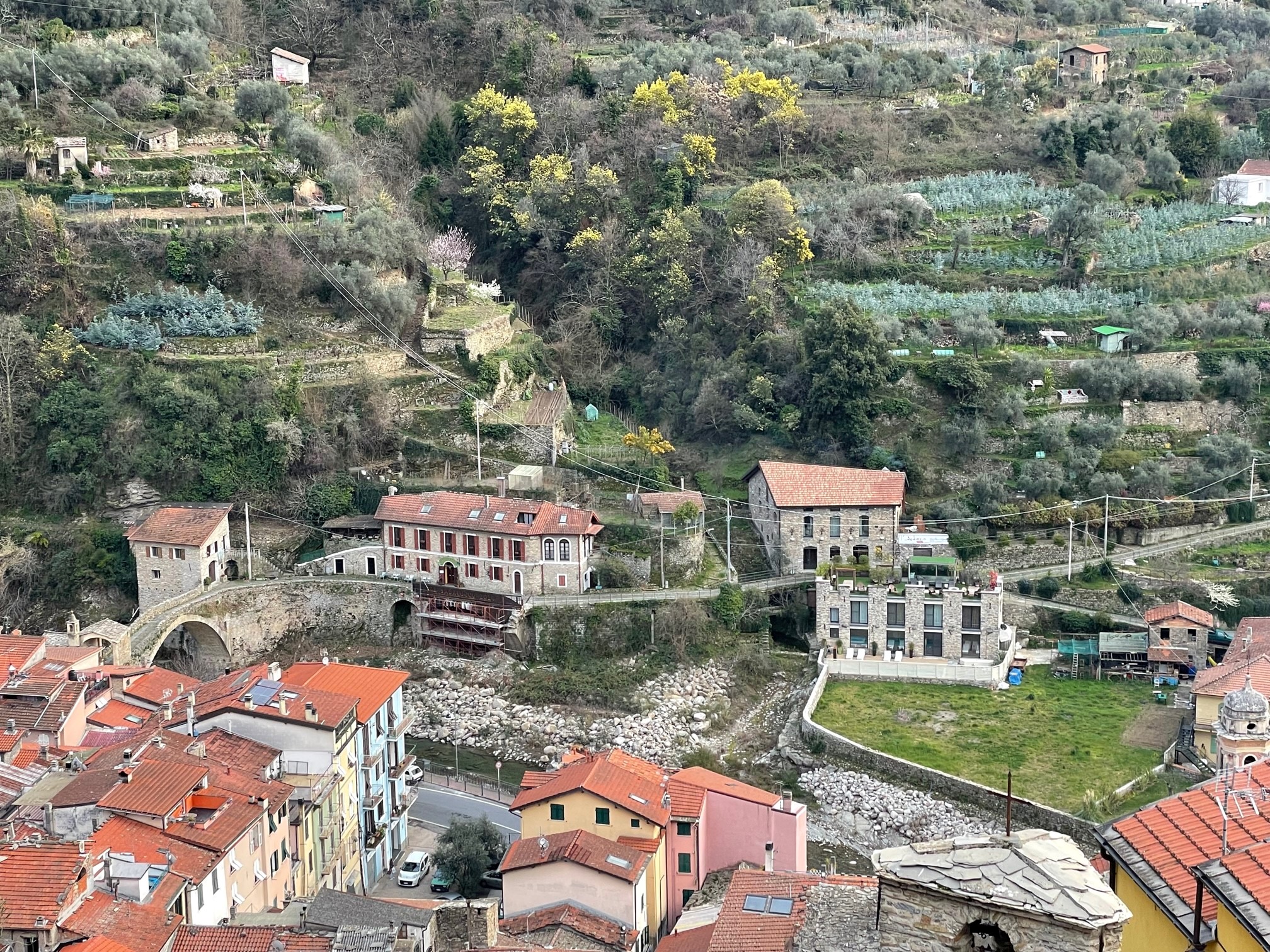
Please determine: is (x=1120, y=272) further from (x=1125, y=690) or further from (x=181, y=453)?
(x=181, y=453)

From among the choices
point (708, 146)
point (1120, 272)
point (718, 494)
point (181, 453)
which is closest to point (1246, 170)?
point (1120, 272)

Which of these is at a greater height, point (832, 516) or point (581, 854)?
point (832, 516)

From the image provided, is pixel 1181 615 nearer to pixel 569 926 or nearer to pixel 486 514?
pixel 486 514

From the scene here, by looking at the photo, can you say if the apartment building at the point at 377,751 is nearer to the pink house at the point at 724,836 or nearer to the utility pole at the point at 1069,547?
the pink house at the point at 724,836

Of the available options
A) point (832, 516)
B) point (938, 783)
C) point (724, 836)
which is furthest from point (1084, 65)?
point (724, 836)

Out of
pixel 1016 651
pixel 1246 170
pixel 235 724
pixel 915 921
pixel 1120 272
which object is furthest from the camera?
pixel 1246 170

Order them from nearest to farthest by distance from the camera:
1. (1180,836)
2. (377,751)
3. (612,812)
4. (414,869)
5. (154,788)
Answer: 1. (1180,836)
2. (154,788)
3. (612,812)
4. (414,869)
5. (377,751)

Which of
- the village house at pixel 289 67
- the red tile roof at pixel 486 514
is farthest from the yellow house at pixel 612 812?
the village house at pixel 289 67

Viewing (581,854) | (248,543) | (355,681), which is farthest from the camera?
(248,543)
